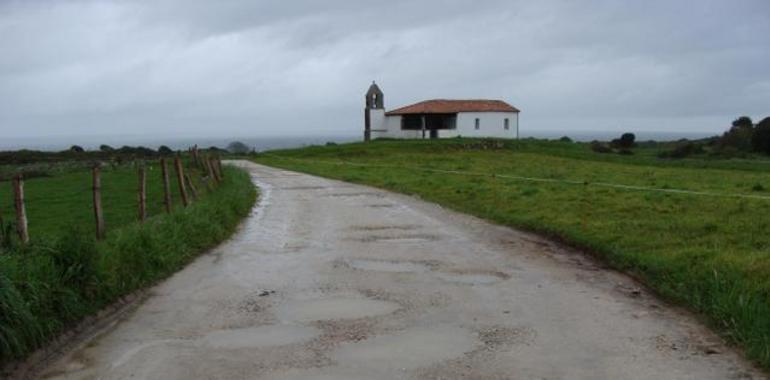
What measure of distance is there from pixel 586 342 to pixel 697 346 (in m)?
0.88

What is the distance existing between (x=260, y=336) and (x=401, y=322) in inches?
51.9

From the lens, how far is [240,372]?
19.9 feet

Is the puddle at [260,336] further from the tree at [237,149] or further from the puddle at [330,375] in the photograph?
the tree at [237,149]

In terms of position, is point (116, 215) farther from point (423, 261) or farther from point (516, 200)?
point (423, 261)

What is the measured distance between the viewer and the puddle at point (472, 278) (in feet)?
31.5

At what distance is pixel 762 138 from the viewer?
63.2 m

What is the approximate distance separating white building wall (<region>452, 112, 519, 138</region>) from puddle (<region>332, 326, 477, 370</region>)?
226 feet

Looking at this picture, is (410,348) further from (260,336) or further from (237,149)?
(237,149)

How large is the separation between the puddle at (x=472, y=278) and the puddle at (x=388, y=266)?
0.51 m

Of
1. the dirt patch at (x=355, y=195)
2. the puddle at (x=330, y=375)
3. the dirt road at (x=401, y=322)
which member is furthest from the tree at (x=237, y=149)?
the puddle at (x=330, y=375)

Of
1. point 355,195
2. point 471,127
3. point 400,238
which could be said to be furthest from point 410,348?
point 471,127

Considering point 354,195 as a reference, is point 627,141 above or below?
above

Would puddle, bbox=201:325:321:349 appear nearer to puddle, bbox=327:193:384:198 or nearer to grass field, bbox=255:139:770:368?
grass field, bbox=255:139:770:368

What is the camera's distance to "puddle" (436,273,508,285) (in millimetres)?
9594
